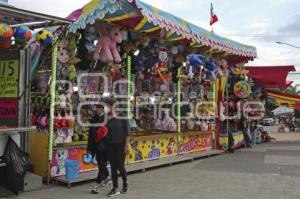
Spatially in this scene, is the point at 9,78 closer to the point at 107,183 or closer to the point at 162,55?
Result: the point at 107,183

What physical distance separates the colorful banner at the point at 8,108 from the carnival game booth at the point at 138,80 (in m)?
0.71

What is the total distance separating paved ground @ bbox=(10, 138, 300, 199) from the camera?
7.82 metres

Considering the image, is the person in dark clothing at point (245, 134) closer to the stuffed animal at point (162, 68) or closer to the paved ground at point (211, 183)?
the paved ground at point (211, 183)

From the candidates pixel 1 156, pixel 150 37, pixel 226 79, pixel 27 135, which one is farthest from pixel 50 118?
pixel 226 79

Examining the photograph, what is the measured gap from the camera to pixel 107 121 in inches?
307

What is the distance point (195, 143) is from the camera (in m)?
13.7

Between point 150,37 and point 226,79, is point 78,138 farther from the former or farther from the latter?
point 226,79

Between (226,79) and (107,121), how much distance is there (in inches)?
363

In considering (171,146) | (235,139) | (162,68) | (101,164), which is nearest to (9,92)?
(101,164)

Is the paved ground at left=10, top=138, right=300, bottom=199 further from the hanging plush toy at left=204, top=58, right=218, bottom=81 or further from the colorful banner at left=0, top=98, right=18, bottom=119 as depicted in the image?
the hanging plush toy at left=204, top=58, right=218, bottom=81

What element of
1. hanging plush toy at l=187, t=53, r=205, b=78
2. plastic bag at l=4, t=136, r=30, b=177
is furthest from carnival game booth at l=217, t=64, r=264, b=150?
plastic bag at l=4, t=136, r=30, b=177

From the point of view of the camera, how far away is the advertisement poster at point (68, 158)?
342 inches

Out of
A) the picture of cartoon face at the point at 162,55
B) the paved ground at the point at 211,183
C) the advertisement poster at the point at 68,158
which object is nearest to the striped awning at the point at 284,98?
the paved ground at the point at 211,183

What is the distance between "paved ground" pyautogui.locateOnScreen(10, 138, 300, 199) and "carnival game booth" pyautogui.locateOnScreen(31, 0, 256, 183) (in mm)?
881
